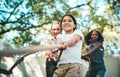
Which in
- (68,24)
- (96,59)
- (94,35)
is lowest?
(96,59)

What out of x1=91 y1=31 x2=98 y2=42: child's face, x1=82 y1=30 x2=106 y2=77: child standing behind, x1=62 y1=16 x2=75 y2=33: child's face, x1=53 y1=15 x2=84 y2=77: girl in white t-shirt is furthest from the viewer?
x1=91 y1=31 x2=98 y2=42: child's face

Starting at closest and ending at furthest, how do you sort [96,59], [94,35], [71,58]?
[71,58], [96,59], [94,35]

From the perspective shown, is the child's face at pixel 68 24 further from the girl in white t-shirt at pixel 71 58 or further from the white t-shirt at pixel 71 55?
the white t-shirt at pixel 71 55

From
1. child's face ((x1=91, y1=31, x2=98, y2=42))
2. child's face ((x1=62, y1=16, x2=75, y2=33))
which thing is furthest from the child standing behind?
child's face ((x1=62, y1=16, x2=75, y2=33))

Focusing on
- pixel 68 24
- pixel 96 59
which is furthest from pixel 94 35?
pixel 68 24

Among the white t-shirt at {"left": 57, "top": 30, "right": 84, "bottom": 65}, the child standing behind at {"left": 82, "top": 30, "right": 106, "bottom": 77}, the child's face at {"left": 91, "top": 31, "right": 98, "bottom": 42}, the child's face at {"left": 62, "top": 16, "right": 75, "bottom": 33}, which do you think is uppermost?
the child's face at {"left": 62, "top": 16, "right": 75, "bottom": 33}

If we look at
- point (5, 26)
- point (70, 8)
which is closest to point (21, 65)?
point (5, 26)

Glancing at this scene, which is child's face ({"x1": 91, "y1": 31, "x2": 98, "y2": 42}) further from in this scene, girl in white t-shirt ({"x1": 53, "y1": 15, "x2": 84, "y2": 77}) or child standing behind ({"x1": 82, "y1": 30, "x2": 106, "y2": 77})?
girl in white t-shirt ({"x1": 53, "y1": 15, "x2": 84, "y2": 77})

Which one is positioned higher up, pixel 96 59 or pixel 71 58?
pixel 71 58

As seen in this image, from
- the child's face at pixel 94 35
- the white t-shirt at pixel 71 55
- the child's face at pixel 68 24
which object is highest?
the child's face at pixel 68 24

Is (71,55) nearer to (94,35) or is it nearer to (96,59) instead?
(96,59)

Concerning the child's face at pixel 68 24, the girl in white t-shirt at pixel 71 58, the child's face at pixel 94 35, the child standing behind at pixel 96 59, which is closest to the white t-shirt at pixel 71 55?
the girl in white t-shirt at pixel 71 58

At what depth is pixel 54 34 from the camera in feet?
14.0

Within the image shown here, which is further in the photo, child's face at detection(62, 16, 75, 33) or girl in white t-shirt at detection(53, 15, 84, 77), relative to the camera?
child's face at detection(62, 16, 75, 33)
